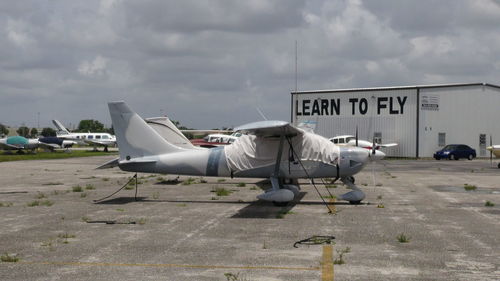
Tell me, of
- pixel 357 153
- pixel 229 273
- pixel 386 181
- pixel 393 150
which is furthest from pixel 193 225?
pixel 393 150

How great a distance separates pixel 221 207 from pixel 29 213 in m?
5.04

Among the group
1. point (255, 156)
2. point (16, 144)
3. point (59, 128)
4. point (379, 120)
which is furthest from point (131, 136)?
point (59, 128)

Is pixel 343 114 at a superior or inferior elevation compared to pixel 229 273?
superior

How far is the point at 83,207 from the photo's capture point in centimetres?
1436

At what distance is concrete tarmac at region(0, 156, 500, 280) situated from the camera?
7.35 m

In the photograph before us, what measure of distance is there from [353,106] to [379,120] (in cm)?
321

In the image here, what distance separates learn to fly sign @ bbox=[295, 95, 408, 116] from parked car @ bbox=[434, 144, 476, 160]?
578 centimetres

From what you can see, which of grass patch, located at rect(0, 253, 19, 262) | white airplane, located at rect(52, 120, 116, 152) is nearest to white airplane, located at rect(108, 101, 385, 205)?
grass patch, located at rect(0, 253, 19, 262)

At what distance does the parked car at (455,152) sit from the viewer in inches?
1900

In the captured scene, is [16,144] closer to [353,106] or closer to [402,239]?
[353,106]

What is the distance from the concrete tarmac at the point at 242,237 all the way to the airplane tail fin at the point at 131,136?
154 cm

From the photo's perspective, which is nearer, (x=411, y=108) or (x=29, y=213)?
(x=29, y=213)

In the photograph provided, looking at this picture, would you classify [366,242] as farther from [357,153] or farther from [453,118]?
[453,118]

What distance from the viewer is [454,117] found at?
168 feet
